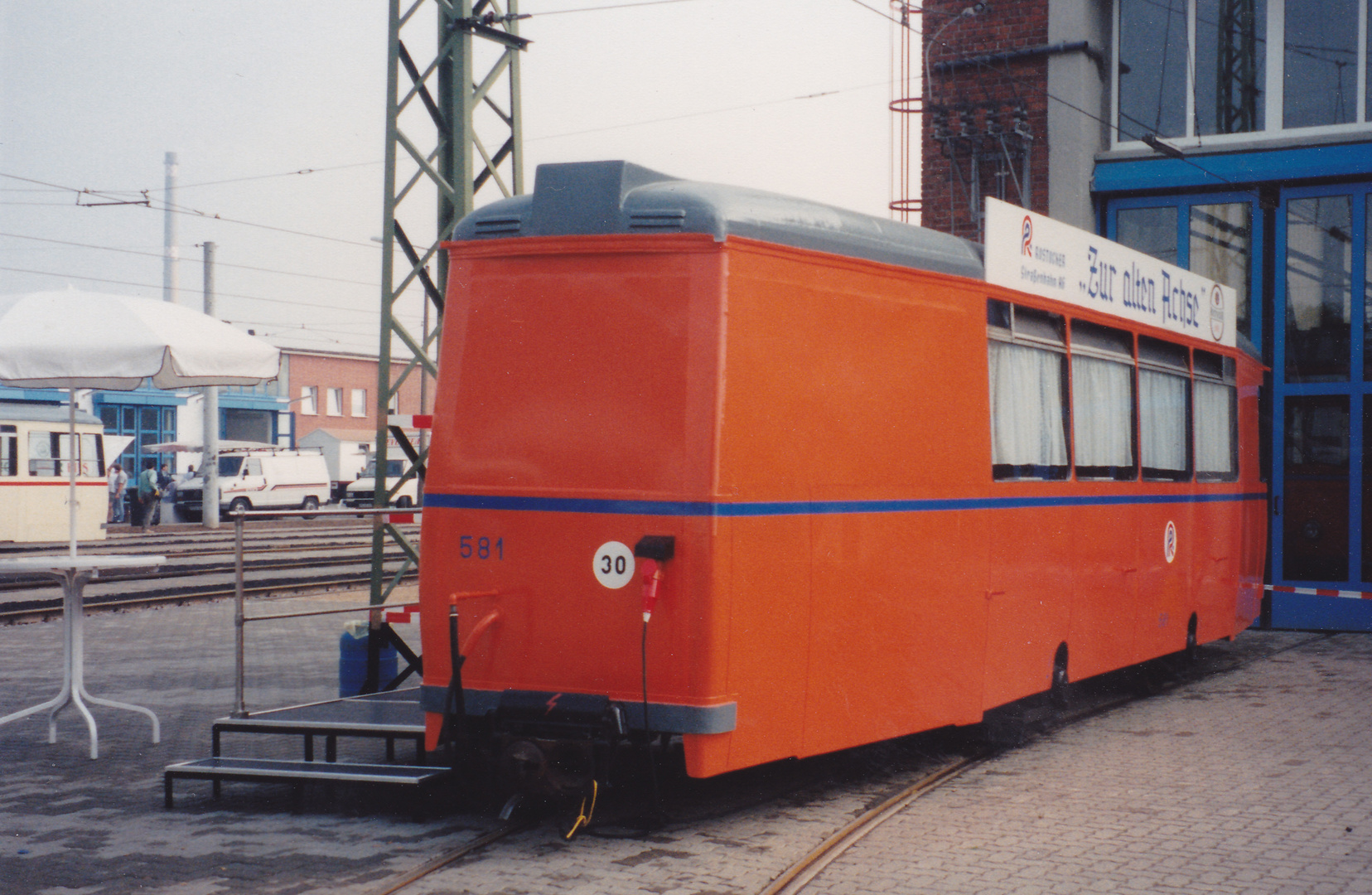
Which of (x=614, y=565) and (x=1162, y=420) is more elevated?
(x=1162, y=420)

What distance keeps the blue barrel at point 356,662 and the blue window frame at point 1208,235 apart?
10074 millimetres

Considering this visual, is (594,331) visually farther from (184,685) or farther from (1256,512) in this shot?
(1256,512)

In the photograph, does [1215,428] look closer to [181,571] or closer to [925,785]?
[925,785]

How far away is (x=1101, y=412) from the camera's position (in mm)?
9773

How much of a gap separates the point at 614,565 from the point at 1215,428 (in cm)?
753

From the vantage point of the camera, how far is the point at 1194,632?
11688mm

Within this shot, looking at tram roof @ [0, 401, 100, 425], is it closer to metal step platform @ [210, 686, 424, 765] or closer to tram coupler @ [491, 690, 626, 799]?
metal step platform @ [210, 686, 424, 765]

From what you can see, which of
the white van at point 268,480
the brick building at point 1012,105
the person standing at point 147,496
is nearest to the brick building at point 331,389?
the white van at point 268,480

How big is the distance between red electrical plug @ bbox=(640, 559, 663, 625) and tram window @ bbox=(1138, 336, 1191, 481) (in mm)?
5409

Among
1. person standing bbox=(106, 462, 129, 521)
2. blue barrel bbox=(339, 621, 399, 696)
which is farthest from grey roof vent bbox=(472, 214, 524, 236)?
person standing bbox=(106, 462, 129, 521)

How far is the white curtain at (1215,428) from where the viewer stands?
38.7 ft

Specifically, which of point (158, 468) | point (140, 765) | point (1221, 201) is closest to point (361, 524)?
point (158, 468)

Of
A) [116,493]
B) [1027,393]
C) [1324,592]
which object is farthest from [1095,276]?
[116,493]

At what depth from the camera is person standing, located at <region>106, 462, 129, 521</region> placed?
42625 millimetres
